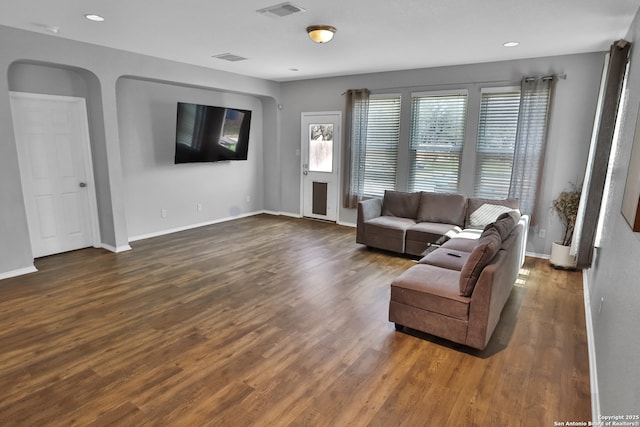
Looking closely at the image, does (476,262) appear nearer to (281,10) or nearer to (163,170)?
(281,10)

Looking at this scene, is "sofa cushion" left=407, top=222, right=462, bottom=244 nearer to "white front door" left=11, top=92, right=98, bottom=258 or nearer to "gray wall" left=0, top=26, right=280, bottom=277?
"gray wall" left=0, top=26, right=280, bottom=277

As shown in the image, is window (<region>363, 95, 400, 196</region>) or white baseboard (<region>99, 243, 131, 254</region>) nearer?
white baseboard (<region>99, 243, 131, 254</region>)

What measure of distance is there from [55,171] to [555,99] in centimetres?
650

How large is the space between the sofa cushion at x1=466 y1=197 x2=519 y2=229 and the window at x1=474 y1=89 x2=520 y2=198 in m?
0.38

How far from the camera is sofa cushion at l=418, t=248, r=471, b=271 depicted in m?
3.39

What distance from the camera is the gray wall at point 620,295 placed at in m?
1.53

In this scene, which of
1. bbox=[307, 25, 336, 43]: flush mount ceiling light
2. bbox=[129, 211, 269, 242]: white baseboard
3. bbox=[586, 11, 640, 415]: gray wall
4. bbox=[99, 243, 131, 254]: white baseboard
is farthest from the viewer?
bbox=[129, 211, 269, 242]: white baseboard

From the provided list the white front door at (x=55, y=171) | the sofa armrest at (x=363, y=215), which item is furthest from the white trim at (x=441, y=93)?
the white front door at (x=55, y=171)

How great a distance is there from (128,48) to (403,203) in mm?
4247

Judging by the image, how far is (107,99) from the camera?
468cm

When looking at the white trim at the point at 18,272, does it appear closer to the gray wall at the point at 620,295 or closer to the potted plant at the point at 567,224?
the gray wall at the point at 620,295

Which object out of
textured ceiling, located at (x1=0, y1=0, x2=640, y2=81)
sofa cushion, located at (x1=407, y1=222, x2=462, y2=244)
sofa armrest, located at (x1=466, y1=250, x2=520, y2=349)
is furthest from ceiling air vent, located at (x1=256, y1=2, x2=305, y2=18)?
sofa cushion, located at (x1=407, y1=222, x2=462, y2=244)

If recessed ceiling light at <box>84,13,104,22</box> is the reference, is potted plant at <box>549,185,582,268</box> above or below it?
below

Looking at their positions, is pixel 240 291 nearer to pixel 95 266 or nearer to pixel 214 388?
pixel 214 388
